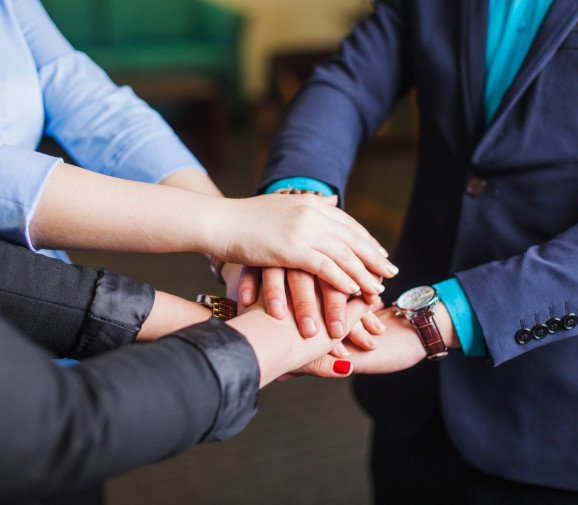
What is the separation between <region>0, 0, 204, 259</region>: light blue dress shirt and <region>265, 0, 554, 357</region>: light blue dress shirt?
1.58 ft

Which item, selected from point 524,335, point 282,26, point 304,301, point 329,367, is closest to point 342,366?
point 329,367

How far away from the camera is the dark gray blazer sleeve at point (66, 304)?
867mm

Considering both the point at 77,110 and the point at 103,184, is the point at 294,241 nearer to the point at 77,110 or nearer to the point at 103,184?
the point at 103,184

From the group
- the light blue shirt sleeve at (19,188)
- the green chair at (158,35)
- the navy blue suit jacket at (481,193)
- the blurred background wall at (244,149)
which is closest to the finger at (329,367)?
the navy blue suit jacket at (481,193)

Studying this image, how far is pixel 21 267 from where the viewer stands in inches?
34.5

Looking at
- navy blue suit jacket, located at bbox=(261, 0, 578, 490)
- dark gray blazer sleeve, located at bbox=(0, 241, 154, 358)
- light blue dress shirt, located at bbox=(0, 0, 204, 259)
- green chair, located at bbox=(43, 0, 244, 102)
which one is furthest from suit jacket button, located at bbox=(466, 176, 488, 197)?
green chair, located at bbox=(43, 0, 244, 102)

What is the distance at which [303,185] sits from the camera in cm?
120

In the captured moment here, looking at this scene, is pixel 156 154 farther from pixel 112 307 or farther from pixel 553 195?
pixel 553 195

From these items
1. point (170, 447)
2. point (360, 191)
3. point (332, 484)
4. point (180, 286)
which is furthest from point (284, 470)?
point (360, 191)

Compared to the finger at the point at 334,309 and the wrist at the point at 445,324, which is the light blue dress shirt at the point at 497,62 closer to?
the wrist at the point at 445,324

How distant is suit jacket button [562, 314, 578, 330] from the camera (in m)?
1.02

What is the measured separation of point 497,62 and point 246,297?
0.54m

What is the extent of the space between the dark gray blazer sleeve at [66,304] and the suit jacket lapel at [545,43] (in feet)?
2.05

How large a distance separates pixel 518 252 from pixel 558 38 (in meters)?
0.32
